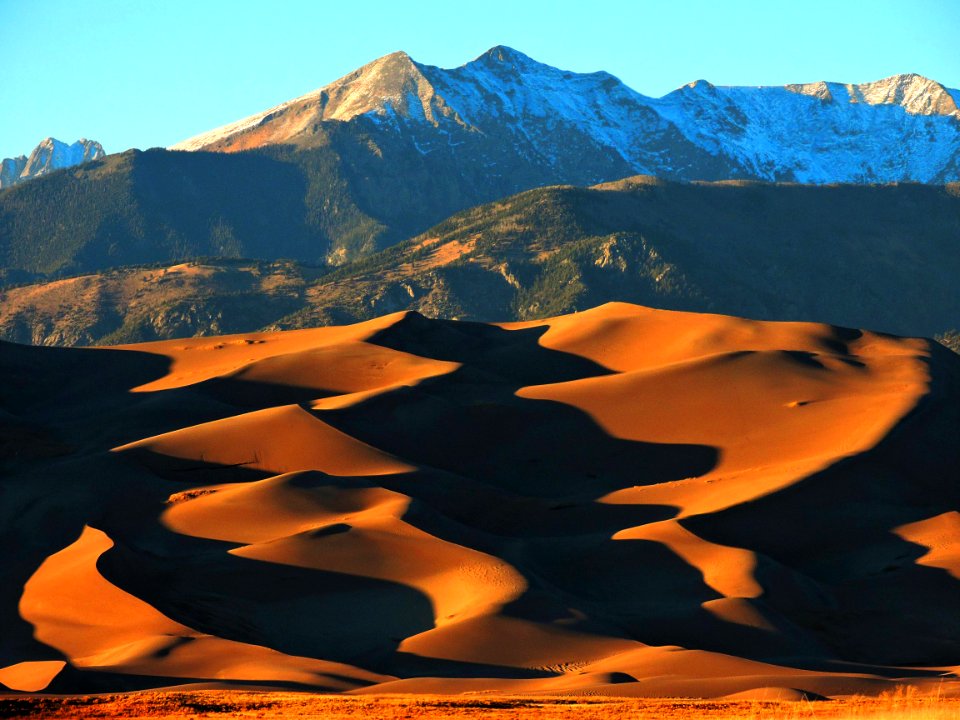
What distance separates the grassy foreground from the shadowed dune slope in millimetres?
1715

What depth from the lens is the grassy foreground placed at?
1945cm

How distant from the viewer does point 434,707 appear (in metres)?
20.5

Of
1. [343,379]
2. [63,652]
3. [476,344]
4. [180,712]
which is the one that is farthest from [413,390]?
[180,712]

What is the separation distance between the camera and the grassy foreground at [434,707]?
63.8 feet

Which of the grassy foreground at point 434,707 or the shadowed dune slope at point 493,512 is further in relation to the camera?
the shadowed dune slope at point 493,512

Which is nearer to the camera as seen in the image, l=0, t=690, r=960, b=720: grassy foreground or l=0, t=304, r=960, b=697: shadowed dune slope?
l=0, t=690, r=960, b=720: grassy foreground

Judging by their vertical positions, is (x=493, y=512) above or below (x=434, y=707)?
below

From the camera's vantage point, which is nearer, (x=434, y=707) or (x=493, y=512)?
(x=434, y=707)

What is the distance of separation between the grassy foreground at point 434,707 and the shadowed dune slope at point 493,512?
5.63ft

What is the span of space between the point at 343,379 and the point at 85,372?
37.5 feet

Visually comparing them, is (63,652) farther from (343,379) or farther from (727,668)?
(343,379)

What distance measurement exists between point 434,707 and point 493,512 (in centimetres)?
2009

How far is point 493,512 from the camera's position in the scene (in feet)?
133

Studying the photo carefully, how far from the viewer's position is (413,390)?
50125 mm
